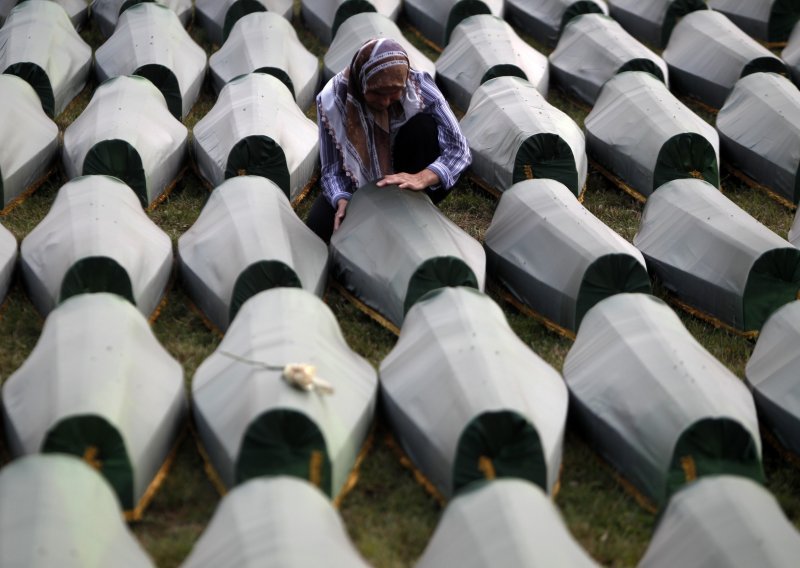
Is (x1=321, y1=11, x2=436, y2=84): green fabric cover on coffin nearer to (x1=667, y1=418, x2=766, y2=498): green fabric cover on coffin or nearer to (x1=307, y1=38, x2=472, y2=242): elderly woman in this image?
(x1=307, y1=38, x2=472, y2=242): elderly woman

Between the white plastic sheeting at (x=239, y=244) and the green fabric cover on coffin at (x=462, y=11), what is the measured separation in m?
2.36

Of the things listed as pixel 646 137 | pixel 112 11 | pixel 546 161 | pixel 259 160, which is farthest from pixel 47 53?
pixel 646 137

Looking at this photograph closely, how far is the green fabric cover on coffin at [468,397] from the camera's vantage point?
313 cm

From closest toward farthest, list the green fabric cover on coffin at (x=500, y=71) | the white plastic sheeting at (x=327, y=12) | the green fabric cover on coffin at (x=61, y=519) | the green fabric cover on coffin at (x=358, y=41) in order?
the green fabric cover on coffin at (x=61, y=519) → the green fabric cover on coffin at (x=500, y=71) → the green fabric cover on coffin at (x=358, y=41) → the white plastic sheeting at (x=327, y=12)

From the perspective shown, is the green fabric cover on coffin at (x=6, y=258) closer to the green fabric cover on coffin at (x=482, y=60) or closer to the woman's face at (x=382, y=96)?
the woman's face at (x=382, y=96)

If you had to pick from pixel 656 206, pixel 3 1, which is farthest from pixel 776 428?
pixel 3 1

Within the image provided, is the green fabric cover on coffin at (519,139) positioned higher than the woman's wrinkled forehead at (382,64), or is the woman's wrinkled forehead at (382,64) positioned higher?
the woman's wrinkled forehead at (382,64)

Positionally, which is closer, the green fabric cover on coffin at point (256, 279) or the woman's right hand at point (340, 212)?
the green fabric cover on coffin at point (256, 279)

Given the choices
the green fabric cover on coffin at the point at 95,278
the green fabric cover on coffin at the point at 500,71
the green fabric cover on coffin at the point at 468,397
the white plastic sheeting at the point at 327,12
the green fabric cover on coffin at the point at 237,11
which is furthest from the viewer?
the white plastic sheeting at the point at 327,12

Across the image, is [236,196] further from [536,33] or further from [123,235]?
[536,33]

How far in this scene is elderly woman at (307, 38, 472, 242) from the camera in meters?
4.17

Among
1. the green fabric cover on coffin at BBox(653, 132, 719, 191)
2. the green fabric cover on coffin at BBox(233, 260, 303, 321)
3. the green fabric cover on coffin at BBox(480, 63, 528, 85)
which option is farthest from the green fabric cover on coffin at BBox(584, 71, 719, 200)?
the green fabric cover on coffin at BBox(233, 260, 303, 321)

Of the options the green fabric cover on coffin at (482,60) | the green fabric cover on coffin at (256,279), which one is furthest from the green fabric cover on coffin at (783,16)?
the green fabric cover on coffin at (256,279)

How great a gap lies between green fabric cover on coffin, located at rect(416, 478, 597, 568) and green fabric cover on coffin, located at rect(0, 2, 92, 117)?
3.39 m
